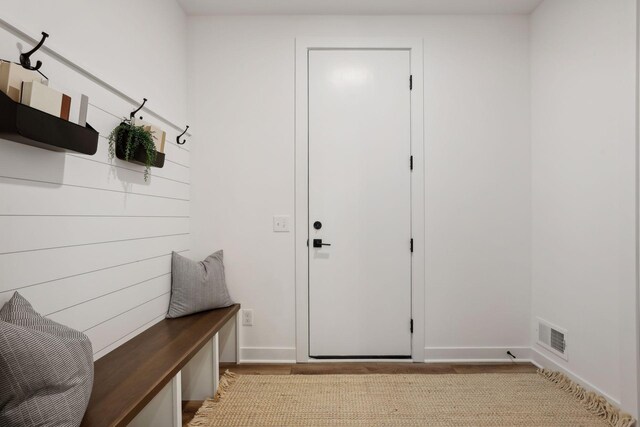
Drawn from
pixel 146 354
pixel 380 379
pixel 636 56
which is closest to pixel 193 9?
pixel 146 354

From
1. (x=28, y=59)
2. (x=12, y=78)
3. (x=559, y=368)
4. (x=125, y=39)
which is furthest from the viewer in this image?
(x=559, y=368)

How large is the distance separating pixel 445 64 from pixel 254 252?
202 centimetres

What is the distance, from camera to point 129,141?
68.6 inches

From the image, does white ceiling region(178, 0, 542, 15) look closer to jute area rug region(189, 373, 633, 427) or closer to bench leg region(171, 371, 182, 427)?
bench leg region(171, 371, 182, 427)

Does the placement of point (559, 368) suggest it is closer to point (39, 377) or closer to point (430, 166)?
point (430, 166)

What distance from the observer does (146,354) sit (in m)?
1.71

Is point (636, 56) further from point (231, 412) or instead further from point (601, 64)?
point (231, 412)

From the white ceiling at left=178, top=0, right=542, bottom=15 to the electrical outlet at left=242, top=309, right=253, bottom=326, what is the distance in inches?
88.0

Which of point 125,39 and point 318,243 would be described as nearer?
point 125,39

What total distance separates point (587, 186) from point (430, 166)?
961 millimetres

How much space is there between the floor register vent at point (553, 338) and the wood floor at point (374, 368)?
0.21 meters

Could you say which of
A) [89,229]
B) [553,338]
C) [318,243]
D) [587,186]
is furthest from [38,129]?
[553,338]

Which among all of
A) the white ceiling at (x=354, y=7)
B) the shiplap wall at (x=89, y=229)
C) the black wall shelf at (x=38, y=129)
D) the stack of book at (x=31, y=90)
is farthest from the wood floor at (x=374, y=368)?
the white ceiling at (x=354, y=7)

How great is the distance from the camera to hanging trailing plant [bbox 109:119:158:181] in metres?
1.75
